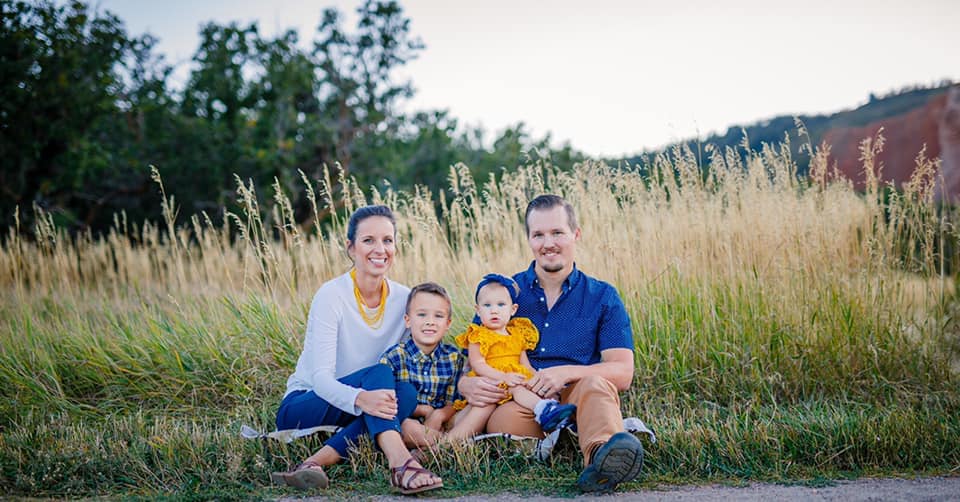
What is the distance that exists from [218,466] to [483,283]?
5.26 ft

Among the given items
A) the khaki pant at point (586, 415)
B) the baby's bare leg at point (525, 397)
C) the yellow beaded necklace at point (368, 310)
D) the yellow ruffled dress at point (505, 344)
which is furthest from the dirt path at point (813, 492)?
the yellow beaded necklace at point (368, 310)

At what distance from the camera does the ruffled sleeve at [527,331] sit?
363cm

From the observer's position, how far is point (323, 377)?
3.39 metres

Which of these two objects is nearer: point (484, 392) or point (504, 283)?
point (484, 392)

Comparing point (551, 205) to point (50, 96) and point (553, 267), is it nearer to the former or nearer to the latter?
point (553, 267)

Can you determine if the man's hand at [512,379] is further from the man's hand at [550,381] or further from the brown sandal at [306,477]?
the brown sandal at [306,477]

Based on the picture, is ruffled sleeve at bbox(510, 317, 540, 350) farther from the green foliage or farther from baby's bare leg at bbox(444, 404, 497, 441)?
the green foliage

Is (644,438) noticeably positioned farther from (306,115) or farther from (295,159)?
(306,115)

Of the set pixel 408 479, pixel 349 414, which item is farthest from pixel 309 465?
pixel 408 479

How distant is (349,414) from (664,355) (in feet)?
6.83

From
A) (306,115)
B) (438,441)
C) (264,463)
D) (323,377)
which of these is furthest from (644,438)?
(306,115)

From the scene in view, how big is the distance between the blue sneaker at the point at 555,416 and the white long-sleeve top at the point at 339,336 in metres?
0.93

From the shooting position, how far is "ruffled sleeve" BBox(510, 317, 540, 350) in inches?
143

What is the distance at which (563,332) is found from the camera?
142 inches
